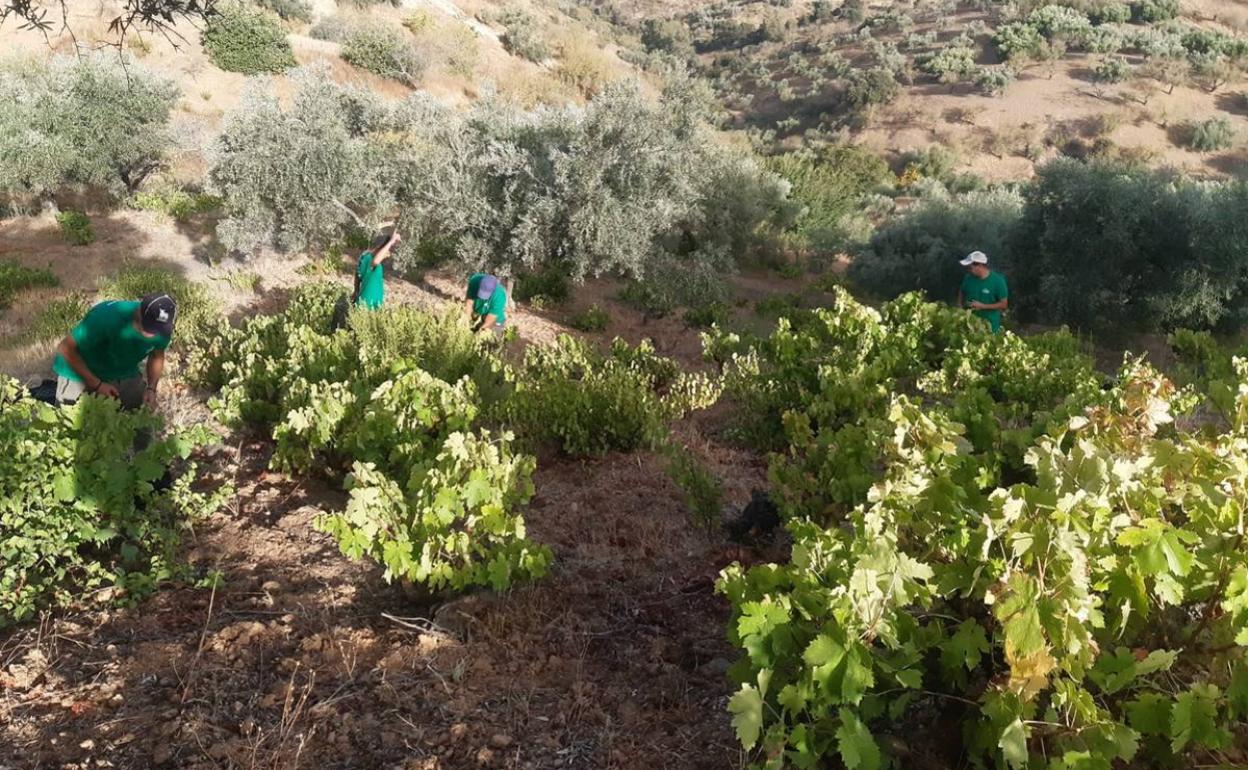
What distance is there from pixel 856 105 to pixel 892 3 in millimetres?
19368

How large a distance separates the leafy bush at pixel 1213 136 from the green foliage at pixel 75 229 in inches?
1244

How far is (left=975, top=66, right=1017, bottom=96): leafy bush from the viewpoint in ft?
99.3

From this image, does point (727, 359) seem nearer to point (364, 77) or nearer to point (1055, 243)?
point (1055, 243)

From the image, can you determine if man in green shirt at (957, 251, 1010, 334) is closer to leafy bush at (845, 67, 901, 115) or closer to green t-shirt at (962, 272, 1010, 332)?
green t-shirt at (962, 272, 1010, 332)

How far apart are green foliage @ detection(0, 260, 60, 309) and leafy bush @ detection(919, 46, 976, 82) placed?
110 feet

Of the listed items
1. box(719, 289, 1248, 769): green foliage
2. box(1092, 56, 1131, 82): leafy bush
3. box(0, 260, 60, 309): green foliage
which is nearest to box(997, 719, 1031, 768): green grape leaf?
box(719, 289, 1248, 769): green foliage

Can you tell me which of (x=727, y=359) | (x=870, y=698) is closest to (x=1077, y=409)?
(x=870, y=698)

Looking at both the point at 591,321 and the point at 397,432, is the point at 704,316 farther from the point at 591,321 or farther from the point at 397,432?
the point at 397,432

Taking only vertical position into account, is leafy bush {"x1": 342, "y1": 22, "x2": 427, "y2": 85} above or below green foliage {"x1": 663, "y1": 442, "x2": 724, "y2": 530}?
below

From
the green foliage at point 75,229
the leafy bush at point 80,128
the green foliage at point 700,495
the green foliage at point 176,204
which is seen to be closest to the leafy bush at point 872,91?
the green foliage at point 176,204

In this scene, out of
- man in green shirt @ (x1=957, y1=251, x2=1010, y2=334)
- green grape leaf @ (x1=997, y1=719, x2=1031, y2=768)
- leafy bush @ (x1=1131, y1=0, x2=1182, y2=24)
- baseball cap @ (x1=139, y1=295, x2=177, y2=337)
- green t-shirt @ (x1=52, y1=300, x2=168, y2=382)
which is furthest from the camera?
leafy bush @ (x1=1131, y1=0, x2=1182, y2=24)

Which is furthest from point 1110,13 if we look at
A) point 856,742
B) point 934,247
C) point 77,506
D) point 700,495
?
point 77,506

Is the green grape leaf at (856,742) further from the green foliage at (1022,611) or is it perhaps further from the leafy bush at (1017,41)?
the leafy bush at (1017,41)

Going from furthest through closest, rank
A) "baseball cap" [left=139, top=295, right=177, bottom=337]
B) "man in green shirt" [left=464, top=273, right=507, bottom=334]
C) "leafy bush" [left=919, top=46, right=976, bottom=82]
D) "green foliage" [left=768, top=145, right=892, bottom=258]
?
1. "leafy bush" [left=919, top=46, right=976, bottom=82]
2. "green foliage" [left=768, top=145, right=892, bottom=258]
3. "man in green shirt" [left=464, top=273, right=507, bottom=334]
4. "baseball cap" [left=139, top=295, right=177, bottom=337]
